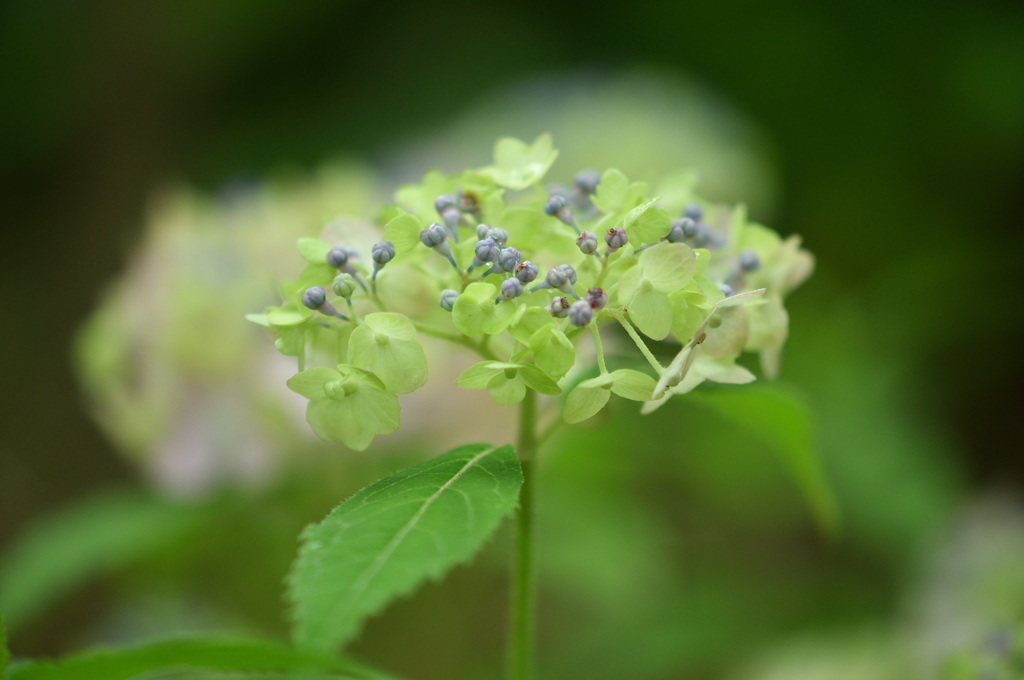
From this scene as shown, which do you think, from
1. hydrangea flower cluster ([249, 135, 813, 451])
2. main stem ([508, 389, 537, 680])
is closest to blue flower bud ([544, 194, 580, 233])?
hydrangea flower cluster ([249, 135, 813, 451])

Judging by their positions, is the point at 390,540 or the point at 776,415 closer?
the point at 390,540

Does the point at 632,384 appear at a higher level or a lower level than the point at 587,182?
lower

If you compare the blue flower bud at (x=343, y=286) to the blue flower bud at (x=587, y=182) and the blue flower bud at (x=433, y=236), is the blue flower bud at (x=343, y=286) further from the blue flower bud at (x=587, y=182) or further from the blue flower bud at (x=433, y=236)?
the blue flower bud at (x=587, y=182)

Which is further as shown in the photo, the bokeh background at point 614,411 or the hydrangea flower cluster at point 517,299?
the bokeh background at point 614,411

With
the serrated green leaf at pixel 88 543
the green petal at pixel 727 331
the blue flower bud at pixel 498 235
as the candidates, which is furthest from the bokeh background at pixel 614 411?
the blue flower bud at pixel 498 235

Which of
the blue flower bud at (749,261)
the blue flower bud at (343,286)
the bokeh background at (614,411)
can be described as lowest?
the blue flower bud at (343,286)

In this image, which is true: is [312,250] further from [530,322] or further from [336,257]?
[530,322]

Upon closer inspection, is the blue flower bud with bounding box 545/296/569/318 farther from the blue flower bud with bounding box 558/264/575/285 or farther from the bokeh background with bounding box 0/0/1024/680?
the bokeh background with bounding box 0/0/1024/680

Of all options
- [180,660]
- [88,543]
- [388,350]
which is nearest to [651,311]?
[388,350]
